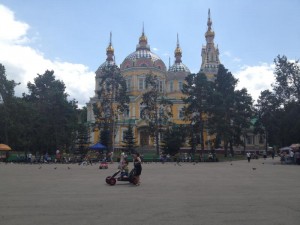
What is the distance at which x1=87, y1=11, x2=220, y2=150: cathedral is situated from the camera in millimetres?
72312

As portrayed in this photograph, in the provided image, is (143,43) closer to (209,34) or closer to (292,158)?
(209,34)

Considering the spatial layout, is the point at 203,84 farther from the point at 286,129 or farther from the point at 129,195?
the point at 129,195

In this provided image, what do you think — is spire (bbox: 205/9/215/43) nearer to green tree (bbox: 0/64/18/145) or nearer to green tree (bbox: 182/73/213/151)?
green tree (bbox: 182/73/213/151)

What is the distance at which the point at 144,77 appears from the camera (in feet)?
247

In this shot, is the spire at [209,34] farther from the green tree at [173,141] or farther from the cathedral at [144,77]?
the green tree at [173,141]

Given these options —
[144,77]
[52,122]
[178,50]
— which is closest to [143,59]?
[144,77]

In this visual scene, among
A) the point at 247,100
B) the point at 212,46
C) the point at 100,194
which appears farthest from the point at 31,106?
the point at 212,46

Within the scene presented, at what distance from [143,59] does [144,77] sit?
14.3 ft

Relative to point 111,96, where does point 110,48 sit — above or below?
above

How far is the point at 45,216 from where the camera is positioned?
7.77 m

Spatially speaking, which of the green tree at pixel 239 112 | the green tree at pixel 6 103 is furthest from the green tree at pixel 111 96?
the green tree at pixel 239 112

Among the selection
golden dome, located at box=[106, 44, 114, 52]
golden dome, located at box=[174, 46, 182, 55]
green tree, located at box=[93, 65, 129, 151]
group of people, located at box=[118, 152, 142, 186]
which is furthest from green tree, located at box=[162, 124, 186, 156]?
golden dome, located at box=[106, 44, 114, 52]

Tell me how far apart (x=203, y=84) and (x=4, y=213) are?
42.8 meters

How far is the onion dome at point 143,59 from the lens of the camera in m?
76.6
